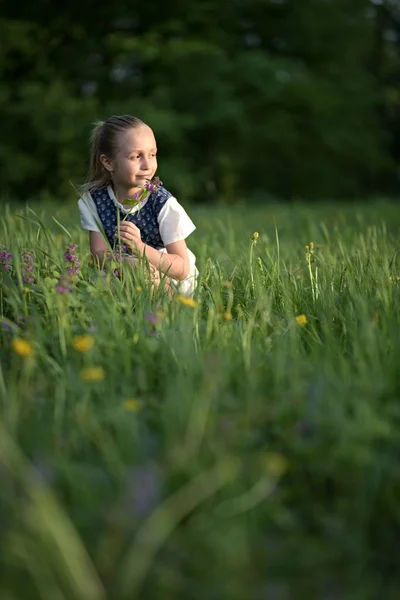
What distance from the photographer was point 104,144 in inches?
125

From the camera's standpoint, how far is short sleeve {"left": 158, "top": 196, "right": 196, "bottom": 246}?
316cm

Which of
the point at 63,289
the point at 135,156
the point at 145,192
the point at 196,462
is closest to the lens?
the point at 196,462

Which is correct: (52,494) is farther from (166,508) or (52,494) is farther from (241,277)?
(241,277)

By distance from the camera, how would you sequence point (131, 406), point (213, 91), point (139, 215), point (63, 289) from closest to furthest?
point (131, 406), point (63, 289), point (139, 215), point (213, 91)

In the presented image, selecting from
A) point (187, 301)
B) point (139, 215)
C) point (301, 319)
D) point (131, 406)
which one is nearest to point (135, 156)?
point (139, 215)

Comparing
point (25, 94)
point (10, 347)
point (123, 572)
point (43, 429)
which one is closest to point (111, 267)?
point (10, 347)

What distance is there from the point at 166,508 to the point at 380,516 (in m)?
0.40

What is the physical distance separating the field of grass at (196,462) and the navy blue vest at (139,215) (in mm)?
1051

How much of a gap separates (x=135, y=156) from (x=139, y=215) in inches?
10.0

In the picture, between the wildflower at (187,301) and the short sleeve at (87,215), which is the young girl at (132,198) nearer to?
the short sleeve at (87,215)

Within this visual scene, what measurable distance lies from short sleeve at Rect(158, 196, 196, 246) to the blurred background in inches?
353

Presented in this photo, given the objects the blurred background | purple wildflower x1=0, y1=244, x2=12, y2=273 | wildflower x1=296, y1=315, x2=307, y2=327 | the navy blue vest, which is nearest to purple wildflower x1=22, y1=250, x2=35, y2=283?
purple wildflower x1=0, y1=244, x2=12, y2=273

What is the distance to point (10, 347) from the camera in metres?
2.13

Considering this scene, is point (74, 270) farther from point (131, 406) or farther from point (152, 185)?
point (131, 406)
